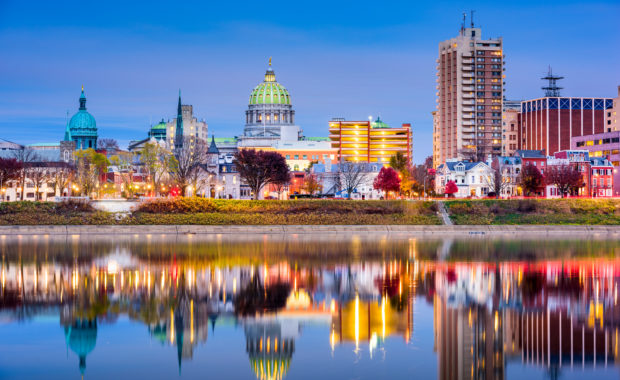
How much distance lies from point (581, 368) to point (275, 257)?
96.4ft

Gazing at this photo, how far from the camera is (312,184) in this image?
416ft

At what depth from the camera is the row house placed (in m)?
126

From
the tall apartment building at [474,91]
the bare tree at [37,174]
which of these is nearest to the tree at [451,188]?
the tall apartment building at [474,91]

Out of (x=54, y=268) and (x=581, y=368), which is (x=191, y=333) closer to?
(x=581, y=368)

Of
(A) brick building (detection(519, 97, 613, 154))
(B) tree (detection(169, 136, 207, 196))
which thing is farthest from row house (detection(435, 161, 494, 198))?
(A) brick building (detection(519, 97, 613, 154))

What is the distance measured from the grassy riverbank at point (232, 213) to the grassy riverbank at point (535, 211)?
3.46 metres

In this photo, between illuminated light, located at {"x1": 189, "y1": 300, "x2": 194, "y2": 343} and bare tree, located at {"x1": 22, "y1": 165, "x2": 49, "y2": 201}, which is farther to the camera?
bare tree, located at {"x1": 22, "y1": 165, "x2": 49, "y2": 201}

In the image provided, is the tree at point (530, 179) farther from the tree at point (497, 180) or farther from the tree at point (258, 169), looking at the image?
the tree at point (258, 169)

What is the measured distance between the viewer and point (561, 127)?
190125 mm

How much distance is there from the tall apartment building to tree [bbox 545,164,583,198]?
5941cm

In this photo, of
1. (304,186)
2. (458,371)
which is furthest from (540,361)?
(304,186)

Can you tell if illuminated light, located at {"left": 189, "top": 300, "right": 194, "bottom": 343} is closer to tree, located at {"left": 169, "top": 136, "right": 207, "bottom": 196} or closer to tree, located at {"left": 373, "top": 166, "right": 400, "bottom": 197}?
tree, located at {"left": 169, "top": 136, "right": 207, "bottom": 196}

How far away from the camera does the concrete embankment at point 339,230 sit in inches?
2896

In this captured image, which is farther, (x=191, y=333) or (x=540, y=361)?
(x=191, y=333)
